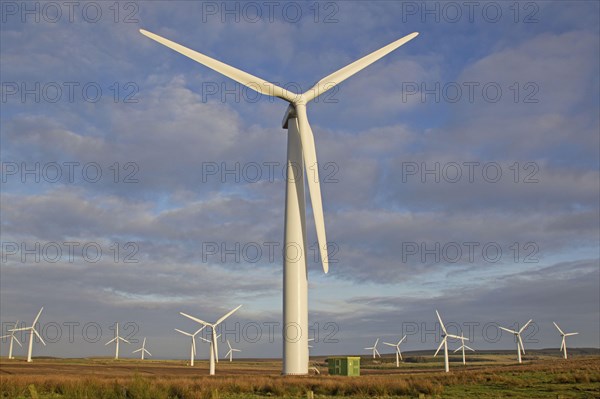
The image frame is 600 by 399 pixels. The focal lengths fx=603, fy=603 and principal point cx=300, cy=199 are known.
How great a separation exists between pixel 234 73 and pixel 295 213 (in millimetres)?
12456

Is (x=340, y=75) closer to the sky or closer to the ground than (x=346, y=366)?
closer to the sky

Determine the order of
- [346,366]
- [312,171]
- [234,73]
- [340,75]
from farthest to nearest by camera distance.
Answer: [346,366]
[340,75]
[234,73]
[312,171]

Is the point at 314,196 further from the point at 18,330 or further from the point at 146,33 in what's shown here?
the point at 18,330

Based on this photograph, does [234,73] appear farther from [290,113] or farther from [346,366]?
[346,366]

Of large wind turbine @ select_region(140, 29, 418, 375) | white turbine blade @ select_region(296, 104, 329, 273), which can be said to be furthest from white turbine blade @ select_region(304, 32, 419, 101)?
white turbine blade @ select_region(296, 104, 329, 273)

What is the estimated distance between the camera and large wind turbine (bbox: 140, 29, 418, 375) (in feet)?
152

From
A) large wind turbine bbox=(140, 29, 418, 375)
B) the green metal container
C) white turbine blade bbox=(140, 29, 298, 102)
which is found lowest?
the green metal container

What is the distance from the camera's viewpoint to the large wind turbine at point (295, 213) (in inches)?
1828

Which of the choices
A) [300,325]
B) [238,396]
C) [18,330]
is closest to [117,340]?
[18,330]

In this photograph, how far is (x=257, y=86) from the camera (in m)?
49.6

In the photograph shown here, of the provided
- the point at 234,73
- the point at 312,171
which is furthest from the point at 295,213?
the point at 234,73

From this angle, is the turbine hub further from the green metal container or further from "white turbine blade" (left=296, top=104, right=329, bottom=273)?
the green metal container

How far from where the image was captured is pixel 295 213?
4759 cm

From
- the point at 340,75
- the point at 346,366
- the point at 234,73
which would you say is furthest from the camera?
the point at 346,366
